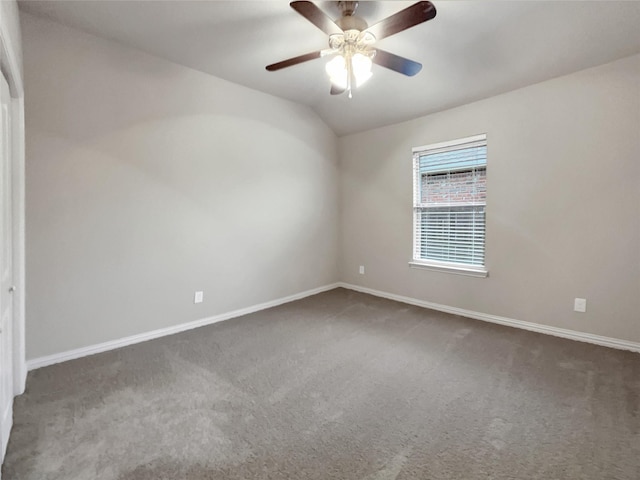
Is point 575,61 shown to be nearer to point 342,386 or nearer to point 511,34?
point 511,34

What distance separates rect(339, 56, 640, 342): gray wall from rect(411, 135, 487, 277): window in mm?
108

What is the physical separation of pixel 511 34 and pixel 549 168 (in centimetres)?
129

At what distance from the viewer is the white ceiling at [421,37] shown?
2285mm

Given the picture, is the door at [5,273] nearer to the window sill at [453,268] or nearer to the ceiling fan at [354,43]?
the ceiling fan at [354,43]

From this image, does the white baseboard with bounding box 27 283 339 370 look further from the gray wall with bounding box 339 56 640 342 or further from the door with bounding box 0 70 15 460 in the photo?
the gray wall with bounding box 339 56 640 342

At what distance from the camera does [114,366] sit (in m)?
2.46

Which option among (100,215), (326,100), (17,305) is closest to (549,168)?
(326,100)

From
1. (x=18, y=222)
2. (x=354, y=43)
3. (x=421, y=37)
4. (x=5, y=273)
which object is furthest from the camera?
(x=421, y=37)

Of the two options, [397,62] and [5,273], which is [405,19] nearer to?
[397,62]

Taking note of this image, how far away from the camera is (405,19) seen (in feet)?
6.04

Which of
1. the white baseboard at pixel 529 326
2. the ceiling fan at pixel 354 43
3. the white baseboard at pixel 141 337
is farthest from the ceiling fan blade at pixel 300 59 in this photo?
the white baseboard at pixel 529 326

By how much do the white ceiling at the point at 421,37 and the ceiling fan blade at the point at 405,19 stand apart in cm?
45

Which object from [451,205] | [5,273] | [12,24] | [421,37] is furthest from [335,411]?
[12,24]

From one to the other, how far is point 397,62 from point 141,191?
251cm
